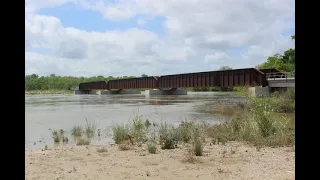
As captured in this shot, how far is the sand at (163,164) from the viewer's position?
795 centimetres

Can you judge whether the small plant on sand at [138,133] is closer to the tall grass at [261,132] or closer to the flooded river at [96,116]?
the flooded river at [96,116]

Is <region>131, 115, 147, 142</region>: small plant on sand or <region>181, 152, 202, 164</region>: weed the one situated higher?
<region>131, 115, 147, 142</region>: small plant on sand

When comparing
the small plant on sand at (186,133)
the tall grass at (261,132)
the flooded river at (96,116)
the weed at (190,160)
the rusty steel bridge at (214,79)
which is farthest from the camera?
the rusty steel bridge at (214,79)

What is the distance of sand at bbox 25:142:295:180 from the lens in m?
7.95

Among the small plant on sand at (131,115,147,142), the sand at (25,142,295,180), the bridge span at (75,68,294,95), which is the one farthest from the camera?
the bridge span at (75,68,294,95)

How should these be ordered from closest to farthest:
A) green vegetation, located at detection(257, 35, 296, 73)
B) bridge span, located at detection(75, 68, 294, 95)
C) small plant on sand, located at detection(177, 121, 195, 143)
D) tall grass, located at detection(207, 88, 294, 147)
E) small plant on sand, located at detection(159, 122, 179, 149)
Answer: small plant on sand, located at detection(159, 122, 179, 149) < tall grass, located at detection(207, 88, 294, 147) < small plant on sand, located at detection(177, 121, 195, 143) < bridge span, located at detection(75, 68, 294, 95) < green vegetation, located at detection(257, 35, 296, 73)

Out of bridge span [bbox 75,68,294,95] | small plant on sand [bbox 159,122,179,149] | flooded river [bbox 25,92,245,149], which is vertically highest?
bridge span [bbox 75,68,294,95]

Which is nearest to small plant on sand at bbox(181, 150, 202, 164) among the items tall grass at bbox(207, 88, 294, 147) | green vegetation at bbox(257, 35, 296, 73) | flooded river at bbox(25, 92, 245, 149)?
tall grass at bbox(207, 88, 294, 147)

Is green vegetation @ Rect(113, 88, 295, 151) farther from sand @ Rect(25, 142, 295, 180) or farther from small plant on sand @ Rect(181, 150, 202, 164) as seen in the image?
small plant on sand @ Rect(181, 150, 202, 164)

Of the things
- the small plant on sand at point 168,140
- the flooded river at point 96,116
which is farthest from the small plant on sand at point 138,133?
the flooded river at point 96,116

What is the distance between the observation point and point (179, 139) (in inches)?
494
